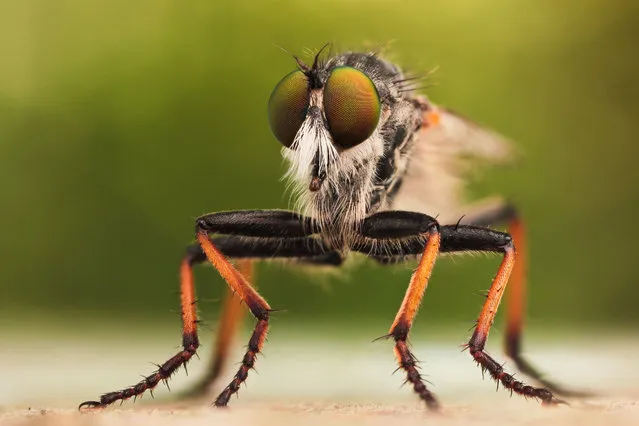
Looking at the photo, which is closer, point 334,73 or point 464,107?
point 334,73

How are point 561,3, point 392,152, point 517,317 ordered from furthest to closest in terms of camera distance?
point 561,3, point 517,317, point 392,152

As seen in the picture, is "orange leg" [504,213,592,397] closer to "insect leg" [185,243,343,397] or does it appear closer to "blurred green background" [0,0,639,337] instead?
"insect leg" [185,243,343,397]

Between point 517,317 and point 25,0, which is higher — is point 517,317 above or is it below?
below

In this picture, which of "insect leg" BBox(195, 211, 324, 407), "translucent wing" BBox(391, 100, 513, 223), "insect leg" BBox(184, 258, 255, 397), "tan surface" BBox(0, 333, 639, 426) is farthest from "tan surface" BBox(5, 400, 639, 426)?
"insect leg" BBox(184, 258, 255, 397)

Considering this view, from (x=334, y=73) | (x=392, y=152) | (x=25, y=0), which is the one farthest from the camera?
(x=25, y=0)

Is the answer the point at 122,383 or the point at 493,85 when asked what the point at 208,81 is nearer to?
the point at 493,85

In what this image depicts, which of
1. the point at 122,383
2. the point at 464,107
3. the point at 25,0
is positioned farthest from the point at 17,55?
the point at 122,383

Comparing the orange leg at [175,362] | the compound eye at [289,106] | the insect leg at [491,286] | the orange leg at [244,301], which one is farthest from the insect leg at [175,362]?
the insect leg at [491,286]
